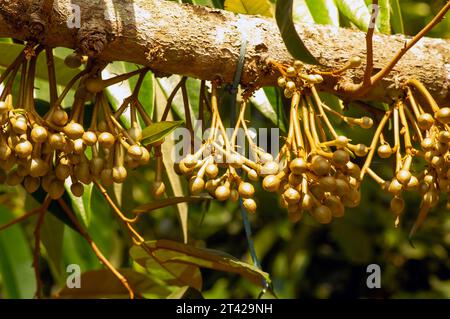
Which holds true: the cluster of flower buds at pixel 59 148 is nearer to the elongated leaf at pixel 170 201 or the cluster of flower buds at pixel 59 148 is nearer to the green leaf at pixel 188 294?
the elongated leaf at pixel 170 201

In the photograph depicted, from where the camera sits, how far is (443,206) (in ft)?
9.72

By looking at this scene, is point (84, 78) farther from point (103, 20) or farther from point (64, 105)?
point (64, 105)

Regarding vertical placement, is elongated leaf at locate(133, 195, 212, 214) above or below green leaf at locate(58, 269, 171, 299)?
above

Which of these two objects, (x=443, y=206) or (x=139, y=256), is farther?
(x=443, y=206)

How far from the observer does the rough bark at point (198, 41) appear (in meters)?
1.22

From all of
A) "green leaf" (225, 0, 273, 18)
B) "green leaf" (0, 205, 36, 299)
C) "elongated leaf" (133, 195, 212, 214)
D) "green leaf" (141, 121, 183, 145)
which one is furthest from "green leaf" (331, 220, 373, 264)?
"green leaf" (141, 121, 183, 145)

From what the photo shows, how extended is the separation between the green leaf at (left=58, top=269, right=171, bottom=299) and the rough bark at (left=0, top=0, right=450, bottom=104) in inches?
26.4

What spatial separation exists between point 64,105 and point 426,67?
73 centimetres

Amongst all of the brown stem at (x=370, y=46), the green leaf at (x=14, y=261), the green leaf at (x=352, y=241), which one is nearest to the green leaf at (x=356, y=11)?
the brown stem at (x=370, y=46)

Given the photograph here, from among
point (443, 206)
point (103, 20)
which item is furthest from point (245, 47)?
point (443, 206)

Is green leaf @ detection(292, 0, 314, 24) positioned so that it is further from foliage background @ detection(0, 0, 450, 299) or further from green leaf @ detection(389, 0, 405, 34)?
foliage background @ detection(0, 0, 450, 299)

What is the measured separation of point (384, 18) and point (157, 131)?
0.61 m

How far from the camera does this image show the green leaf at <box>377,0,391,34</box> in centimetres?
160
